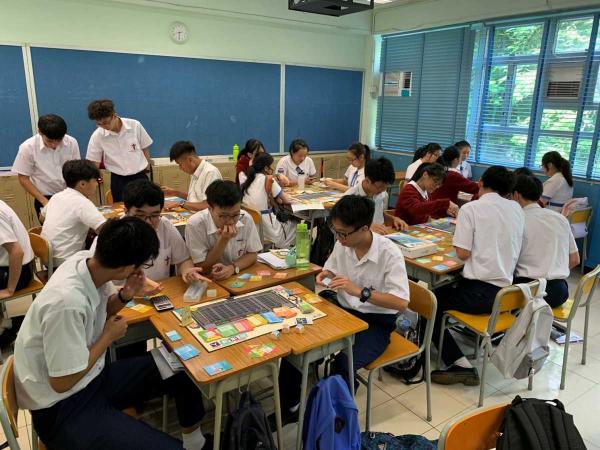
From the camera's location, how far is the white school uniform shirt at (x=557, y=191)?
4.95m

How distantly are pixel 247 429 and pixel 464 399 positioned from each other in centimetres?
165

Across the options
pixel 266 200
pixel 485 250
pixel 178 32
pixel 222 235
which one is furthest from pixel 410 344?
pixel 178 32

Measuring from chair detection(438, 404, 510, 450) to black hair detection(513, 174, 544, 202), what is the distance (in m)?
2.04

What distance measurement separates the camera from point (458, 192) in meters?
4.91

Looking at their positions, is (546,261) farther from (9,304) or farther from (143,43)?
(143,43)

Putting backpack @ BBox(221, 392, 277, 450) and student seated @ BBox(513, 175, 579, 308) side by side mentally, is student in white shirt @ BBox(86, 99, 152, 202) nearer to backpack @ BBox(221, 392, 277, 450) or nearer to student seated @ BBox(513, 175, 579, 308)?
backpack @ BBox(221, 392, 277, 450)

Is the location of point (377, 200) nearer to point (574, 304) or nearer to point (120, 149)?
point (574, 304)

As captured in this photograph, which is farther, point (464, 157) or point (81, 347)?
point (464, 157)

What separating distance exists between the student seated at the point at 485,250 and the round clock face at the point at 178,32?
4539 millimetres

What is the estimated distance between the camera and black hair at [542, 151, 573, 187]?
16.2ft

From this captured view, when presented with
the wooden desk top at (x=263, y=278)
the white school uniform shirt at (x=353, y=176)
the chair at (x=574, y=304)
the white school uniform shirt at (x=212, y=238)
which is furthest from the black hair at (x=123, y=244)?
the white school uniform shirt at (x=353, y=176)

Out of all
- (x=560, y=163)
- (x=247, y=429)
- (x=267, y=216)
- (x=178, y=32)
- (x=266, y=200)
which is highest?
(x=178, y=32)

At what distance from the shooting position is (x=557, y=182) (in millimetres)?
4945

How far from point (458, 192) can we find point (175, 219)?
3.01 meters
